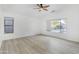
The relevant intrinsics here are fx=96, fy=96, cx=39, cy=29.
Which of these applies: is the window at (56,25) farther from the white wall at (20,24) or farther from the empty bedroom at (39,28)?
the white wall at (20,24)

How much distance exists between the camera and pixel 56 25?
1.69 m

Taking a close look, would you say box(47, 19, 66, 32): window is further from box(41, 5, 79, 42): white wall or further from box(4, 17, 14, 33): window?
box(4, 17, 14, 33): window

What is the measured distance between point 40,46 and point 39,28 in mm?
313

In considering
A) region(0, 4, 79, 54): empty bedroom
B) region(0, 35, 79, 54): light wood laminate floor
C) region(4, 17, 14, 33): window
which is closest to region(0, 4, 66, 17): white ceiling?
region(0, 4, 79, 54): empty bedroom

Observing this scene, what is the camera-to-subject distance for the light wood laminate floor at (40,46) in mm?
1634

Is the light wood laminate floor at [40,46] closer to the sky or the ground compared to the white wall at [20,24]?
closer to the ground

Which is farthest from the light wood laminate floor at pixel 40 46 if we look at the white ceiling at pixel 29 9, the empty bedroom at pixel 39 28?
the white ceiling at pixel 29 9

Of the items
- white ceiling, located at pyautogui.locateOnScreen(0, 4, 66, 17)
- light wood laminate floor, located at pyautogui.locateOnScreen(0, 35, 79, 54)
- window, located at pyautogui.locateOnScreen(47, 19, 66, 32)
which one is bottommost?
light wood laminate floor, located at pyautogui.locateOnScreen(0, 35, 79, 54)

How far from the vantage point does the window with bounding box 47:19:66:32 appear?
5.47ft

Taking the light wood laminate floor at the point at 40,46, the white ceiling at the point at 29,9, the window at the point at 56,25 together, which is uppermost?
the white ceiling at the point at 29,9

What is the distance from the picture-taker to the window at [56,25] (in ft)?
5.47

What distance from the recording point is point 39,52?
1.66 meters

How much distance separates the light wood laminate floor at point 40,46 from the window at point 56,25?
0.17 meters
